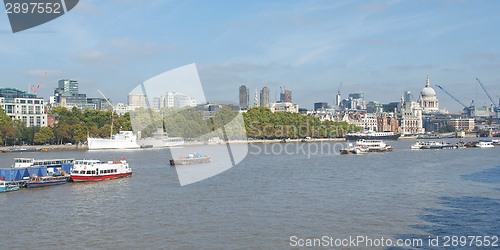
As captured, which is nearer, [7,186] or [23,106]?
[7,186]

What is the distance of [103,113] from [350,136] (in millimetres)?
68710

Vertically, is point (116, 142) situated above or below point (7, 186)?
above

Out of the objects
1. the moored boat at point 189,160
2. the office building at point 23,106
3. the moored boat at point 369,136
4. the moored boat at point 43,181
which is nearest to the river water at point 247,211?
the moored boat at point 43,181

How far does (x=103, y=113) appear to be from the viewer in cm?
10350

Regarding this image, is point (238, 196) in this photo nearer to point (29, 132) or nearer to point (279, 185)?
point (279, 185)

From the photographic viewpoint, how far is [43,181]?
31344 millimetres

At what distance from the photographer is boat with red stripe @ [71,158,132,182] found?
33.9 meters

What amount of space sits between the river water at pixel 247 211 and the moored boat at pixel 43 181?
112 cm

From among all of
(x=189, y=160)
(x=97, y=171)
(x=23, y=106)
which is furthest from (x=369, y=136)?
(x=97, y=171)

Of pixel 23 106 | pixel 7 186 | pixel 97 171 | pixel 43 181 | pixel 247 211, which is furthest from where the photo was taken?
pixel 23 106

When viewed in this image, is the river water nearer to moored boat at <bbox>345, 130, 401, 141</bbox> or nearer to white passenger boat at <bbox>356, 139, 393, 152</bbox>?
white passenger boat at <bbox>356, 139, 393, 152</bbox>

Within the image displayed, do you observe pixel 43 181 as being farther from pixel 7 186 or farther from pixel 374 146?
pixel 374 146

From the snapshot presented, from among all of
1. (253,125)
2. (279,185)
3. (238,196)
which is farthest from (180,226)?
(253,125)

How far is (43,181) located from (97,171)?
174 inches
